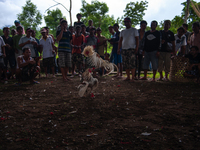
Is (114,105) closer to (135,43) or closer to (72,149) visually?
(72,149)

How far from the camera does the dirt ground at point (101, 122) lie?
1926mm

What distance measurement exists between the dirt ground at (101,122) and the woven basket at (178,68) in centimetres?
184

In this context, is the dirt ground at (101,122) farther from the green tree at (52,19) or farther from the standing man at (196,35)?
the green tree at (52,19)

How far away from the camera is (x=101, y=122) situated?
8.25 feet

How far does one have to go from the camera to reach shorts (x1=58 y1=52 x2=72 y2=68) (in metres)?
5.74

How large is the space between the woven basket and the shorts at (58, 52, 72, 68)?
3.67m

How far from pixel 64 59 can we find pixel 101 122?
374 cm

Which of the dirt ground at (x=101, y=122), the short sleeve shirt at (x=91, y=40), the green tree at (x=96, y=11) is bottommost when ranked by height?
the dirt ground at (x=101, y=122)

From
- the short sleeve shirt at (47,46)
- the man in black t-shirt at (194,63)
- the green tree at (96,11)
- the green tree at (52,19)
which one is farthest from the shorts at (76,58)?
the green tree at (52,19)

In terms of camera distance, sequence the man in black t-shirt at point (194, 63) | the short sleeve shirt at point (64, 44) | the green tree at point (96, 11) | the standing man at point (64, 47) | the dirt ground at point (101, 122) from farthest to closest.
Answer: the green tree at point (96, 11)
the short sleeve shirt at point (64, 44)
the standing man at point (64, 47)
the man in black t-shirt at point (194, 63)
the dirt ground at point (101, 122)

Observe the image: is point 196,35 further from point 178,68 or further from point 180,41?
point 178,68

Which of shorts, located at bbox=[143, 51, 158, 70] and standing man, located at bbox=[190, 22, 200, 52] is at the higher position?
standing man, located at bbox=[190, 22, 200, 52]

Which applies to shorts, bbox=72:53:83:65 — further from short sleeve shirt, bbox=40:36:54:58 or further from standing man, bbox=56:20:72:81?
short sleeve shirt, bbox=40:36:54:58

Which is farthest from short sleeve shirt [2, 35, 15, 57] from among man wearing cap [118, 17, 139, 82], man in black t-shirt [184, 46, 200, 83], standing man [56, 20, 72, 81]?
man in black t-shirt [184, 46, 200, 83]
